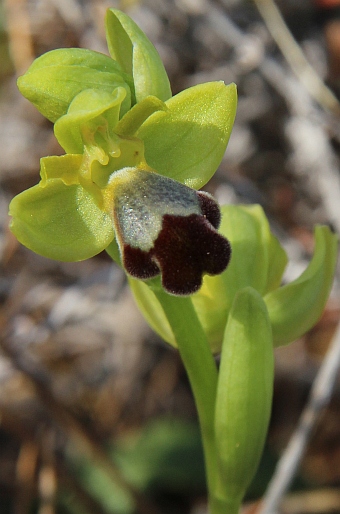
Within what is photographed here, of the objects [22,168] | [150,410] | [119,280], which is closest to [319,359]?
[150,410]

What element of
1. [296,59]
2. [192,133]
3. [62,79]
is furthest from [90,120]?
[296,59]

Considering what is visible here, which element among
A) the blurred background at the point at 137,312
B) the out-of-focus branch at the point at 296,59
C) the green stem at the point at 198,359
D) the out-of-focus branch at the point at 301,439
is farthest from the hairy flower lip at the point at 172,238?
the out-of-focus branch at the point at 296,59

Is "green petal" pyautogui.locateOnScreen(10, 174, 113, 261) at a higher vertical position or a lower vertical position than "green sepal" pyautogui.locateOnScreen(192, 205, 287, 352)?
higher

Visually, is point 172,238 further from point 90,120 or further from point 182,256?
point 90,120

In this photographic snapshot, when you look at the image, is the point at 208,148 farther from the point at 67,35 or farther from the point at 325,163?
the point at 67,35

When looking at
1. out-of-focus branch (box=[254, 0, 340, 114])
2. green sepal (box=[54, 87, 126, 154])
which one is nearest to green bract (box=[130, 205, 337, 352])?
green sepal (box=[54, 87, 126, 154])

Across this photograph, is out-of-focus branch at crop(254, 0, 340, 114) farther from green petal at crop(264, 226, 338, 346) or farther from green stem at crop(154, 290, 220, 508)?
green stem at crop(154, 290, 220, 508)

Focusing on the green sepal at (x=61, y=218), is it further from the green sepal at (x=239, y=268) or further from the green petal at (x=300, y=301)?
the green petal at (x=300, y=301)
